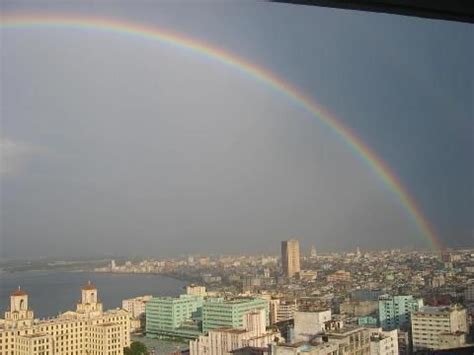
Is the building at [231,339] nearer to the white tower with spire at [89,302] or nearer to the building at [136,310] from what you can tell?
the building at [136,310]

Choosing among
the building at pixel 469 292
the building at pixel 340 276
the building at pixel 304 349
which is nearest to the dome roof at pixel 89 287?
the building at pixel 304 349

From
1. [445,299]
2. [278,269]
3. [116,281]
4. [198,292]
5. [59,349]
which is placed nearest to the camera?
[59,349]

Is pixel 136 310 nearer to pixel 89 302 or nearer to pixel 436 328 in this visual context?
pixel 89 302

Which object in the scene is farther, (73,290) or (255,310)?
(255,310)

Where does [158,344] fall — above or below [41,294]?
below

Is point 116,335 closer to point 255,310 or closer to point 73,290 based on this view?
point 73,290

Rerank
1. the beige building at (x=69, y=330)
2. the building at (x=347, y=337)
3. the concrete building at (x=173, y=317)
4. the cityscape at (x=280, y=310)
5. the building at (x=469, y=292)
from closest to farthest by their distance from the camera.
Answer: the beige building at (x=69, y=330), the cityscape at (x=280, y=310), the concrete building at (x=173, y=317), the building at (x=347, y=337), the building at (x=469, y=292)

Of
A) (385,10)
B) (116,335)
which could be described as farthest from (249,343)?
(385,10)
